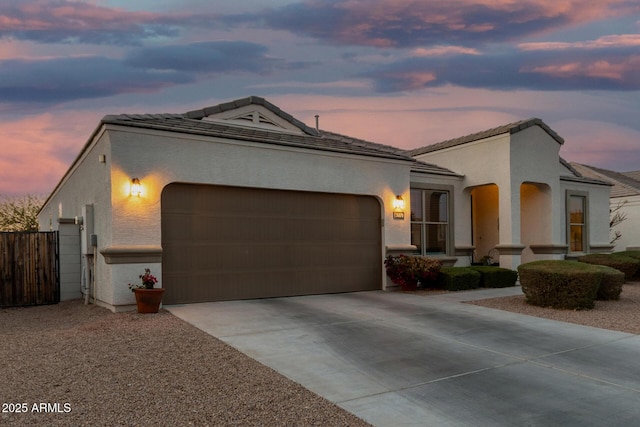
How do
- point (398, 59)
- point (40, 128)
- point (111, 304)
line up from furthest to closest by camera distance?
point (40, 128)
point (398, 59)
point (111, 304)

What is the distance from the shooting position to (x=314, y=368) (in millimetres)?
5320

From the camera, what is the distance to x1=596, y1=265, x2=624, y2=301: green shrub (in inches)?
411

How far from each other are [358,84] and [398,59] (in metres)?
1.42

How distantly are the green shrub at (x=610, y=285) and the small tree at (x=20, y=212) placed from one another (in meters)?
30.6

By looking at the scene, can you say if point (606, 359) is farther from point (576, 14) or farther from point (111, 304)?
point (576, 14)

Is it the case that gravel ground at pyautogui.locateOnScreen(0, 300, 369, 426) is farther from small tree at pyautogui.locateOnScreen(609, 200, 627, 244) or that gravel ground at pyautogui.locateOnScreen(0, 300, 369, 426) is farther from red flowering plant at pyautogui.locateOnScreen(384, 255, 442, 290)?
small tree at pyautogui.locateOnScreen(609, 200, 627, 244)

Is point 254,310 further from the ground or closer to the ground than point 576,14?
closer to the ground

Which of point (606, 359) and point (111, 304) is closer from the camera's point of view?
point (606, 359)

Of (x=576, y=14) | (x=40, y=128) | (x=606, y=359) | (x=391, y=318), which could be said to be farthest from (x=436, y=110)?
(x=40, y=128)

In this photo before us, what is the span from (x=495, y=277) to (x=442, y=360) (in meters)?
8.50

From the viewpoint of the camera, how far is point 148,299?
8.57 meters

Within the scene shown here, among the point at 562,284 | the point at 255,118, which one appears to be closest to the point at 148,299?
the point at 255,118

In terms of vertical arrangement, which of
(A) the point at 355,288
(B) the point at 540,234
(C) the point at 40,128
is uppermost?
(C) the point at 40,128

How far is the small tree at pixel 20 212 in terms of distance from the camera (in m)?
28.6
